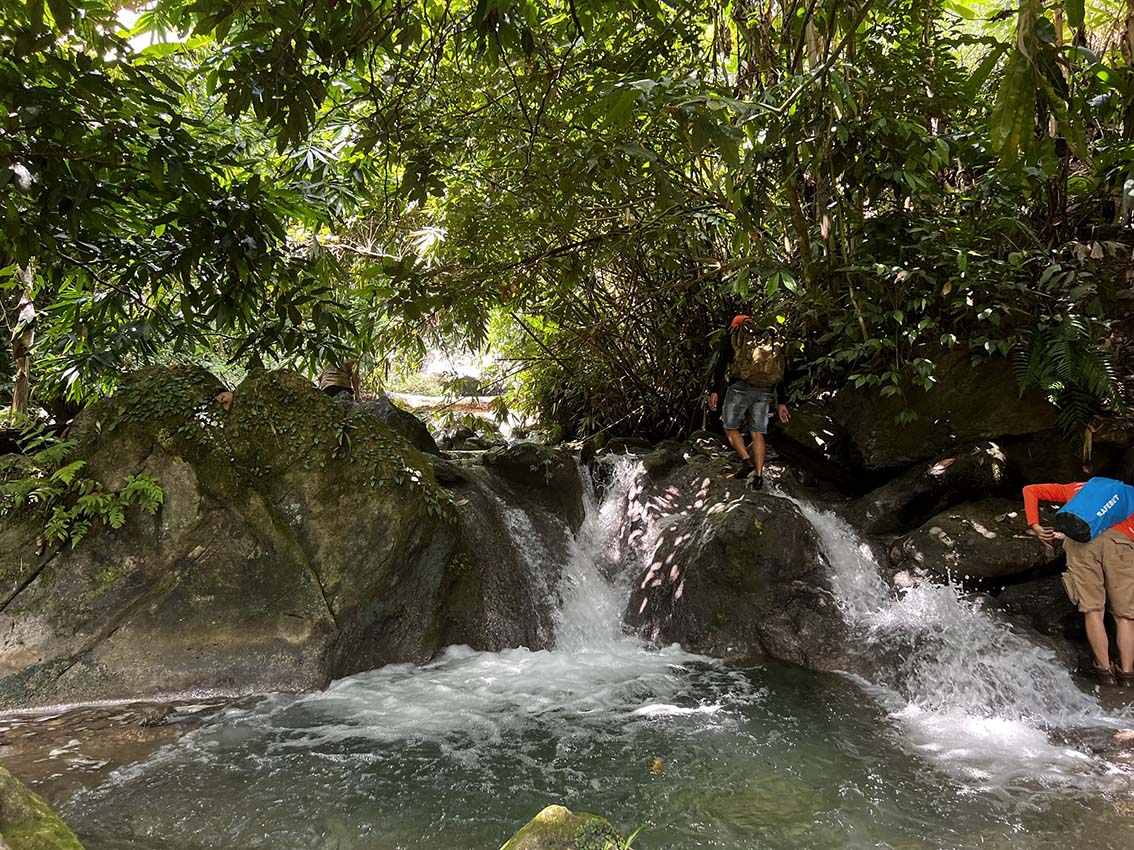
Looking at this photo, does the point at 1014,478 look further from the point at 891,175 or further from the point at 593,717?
the point at 593,717

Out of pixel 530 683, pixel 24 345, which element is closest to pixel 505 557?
pixel 530 683

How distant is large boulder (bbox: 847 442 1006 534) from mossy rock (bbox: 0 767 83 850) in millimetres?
7161

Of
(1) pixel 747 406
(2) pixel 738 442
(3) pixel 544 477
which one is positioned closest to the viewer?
(1) pixel 747 406

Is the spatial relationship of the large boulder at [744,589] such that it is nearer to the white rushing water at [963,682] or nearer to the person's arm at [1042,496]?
the white rushing water at [963,682]

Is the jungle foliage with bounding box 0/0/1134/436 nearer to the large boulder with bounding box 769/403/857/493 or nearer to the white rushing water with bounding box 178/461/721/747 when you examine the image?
the large boulder with bounding box 769/403/857/493

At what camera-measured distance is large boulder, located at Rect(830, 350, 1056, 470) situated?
707 centimetres

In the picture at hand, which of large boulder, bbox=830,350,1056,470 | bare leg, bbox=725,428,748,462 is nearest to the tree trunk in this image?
bare leg, bbox=725,428,748,462

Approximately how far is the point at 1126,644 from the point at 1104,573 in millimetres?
588

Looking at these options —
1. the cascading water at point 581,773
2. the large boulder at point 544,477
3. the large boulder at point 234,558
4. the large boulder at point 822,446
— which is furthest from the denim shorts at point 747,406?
the large boulder at point 234,558

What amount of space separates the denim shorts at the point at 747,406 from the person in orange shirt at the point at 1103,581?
Answer: 2965 mm

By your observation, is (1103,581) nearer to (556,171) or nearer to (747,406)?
(747,406)

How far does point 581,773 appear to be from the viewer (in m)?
4.03

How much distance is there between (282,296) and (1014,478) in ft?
24.3

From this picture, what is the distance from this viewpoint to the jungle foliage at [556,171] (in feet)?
10.0
